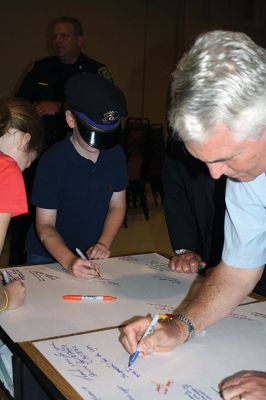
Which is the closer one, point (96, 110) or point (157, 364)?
point (157, 364)

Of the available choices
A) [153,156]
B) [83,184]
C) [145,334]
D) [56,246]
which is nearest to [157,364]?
[145,334]

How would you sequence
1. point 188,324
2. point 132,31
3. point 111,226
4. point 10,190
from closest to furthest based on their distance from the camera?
point 188,324 < point 10,190 < point 111,226 < point 132,31

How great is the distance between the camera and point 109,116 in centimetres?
205

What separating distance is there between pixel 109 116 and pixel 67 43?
2.61 metres

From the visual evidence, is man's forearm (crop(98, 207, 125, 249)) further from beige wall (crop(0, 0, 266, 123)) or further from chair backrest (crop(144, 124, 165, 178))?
beige wall (crop(0, 0, 266, 123))

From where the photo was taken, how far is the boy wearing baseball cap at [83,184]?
2039 millimetres

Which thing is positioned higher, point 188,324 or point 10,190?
point 10,190

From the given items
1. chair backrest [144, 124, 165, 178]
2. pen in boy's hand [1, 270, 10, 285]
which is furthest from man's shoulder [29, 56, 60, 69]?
pen in boy's hand [1, 270, 10, 285]

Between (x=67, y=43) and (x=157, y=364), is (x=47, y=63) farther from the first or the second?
(x=157, y=364)

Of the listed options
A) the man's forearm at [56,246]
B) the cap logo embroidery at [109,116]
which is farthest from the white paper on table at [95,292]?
the cap logo embroidery at [109,116]

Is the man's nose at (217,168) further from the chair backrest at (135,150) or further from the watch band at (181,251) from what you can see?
the chair backrest at (135,150)

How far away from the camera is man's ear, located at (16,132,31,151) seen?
75.1 inches

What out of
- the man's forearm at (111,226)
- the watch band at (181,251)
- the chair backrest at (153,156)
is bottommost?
the chair backrest at (153,156)

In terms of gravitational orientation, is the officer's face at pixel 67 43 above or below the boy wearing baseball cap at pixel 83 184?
above
